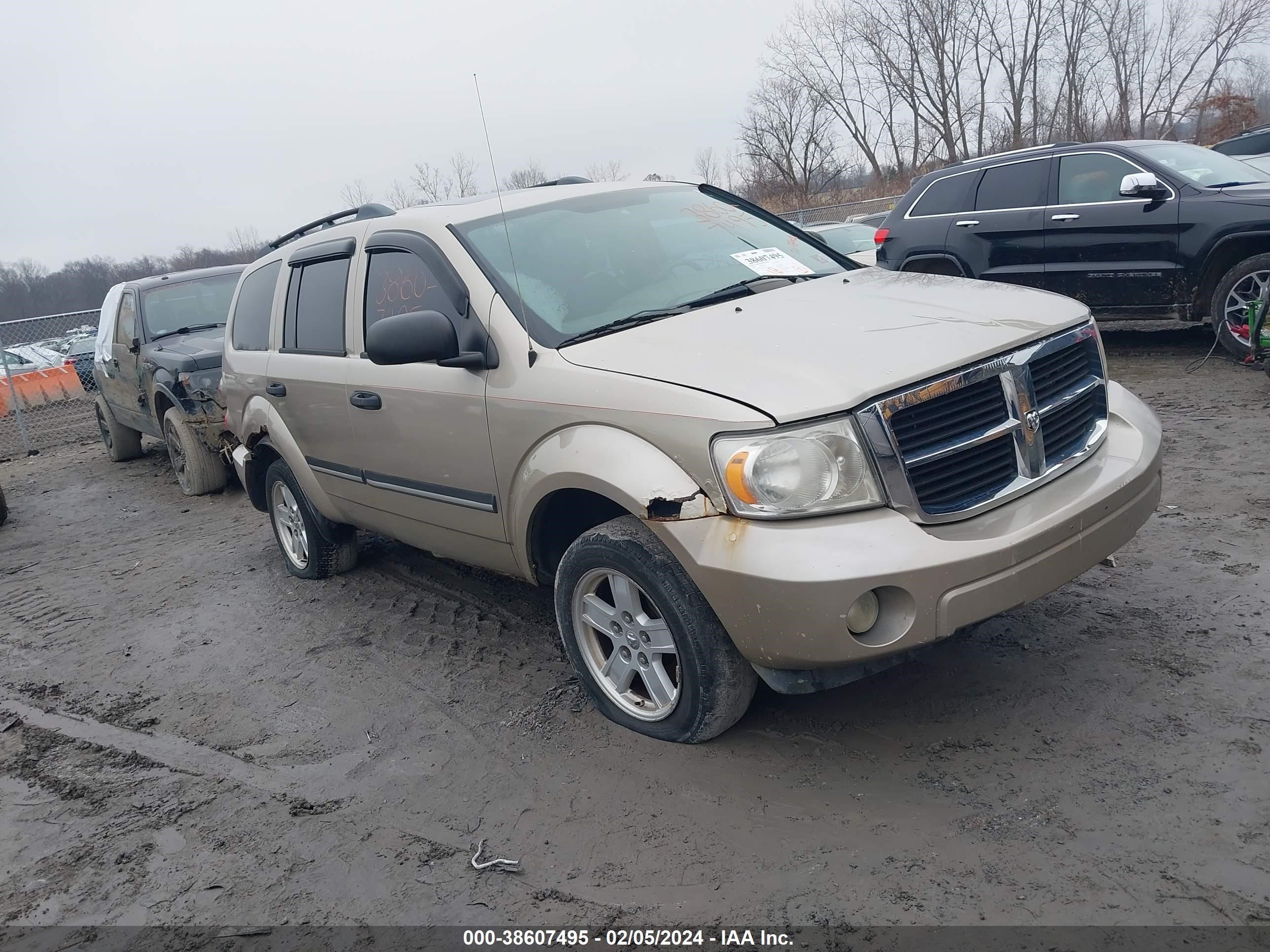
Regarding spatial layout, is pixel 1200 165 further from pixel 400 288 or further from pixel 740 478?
pixel 740 478

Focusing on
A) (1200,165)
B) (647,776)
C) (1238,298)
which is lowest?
(647,776)

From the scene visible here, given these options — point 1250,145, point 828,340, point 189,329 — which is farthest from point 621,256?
point 1250,145

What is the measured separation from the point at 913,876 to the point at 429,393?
251 centimetres

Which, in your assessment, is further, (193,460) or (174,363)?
(193,460)

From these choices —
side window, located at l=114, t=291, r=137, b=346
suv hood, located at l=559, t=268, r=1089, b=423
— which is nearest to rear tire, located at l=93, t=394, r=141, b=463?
side window, located at l=114, t=291, r=137, b=346

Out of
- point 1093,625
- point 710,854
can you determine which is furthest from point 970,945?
point 1093,625

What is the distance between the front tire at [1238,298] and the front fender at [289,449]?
267 inches

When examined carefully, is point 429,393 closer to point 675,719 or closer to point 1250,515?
point 675,719

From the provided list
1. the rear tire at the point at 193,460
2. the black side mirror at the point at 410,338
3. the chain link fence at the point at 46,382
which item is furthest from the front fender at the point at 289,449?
the chain link fence at the point at 46,382

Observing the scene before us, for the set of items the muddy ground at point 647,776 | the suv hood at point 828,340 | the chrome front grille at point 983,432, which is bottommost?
the muddy ground at point 647,776

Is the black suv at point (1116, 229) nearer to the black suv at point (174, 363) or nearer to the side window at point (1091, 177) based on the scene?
the side window at point (1091, 177)

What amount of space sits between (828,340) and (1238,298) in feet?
20.0

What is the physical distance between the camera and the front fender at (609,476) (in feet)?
9.55

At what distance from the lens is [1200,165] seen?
26.3ft
